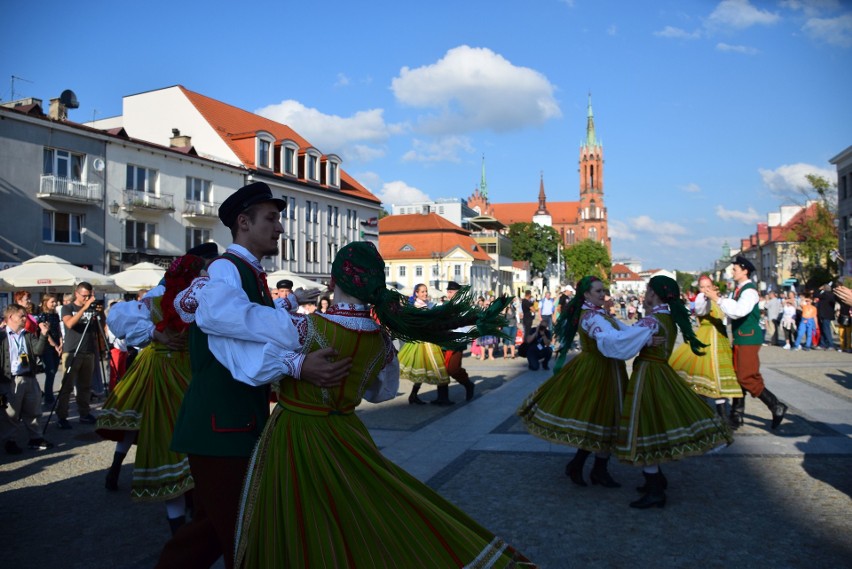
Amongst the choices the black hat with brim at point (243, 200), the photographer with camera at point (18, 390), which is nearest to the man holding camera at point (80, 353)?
the photographer with camera at point (18, 390)

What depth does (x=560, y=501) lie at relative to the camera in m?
5.57

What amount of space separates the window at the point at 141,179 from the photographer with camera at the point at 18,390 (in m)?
22.9

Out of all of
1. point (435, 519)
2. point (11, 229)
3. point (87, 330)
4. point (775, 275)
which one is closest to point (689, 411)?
point (435, 519)

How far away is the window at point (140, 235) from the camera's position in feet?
95.0

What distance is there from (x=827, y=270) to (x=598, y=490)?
38890 mm

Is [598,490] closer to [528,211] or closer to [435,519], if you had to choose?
[435,519]

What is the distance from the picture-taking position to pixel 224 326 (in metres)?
2.72

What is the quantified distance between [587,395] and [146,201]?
27.1 m

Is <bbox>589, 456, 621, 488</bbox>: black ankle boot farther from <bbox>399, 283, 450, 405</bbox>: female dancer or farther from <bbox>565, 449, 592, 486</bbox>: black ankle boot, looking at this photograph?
<bbox>399, 283, 450, 405</bbox>: female dancer

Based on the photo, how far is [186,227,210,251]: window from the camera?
31953 millimetres

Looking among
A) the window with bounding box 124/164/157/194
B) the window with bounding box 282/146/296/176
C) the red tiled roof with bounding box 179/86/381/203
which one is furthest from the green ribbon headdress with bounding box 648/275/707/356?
the window with bounding box 282/146/296/176

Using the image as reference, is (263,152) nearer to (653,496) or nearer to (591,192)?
(653,496)

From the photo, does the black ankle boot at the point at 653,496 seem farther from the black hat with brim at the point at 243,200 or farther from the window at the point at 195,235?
the window at the point at 195,235

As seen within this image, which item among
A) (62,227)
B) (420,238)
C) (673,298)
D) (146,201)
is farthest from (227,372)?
(420,238)
